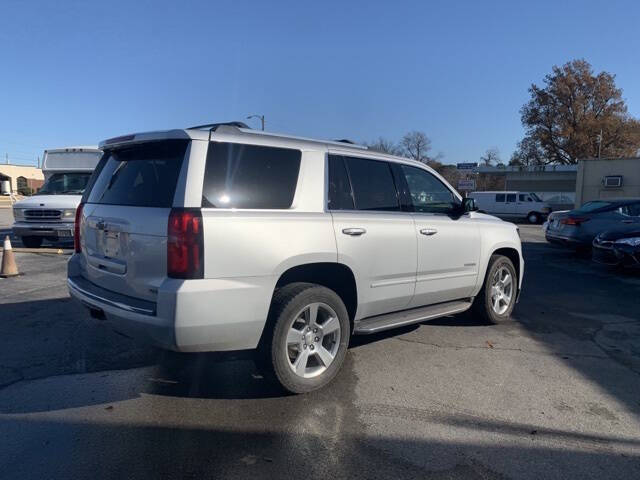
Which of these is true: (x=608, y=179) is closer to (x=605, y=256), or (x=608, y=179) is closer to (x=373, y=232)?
(x=605, y=256)

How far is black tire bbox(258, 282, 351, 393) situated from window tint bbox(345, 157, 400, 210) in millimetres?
945

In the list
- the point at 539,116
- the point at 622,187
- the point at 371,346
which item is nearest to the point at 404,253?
the point at 371,346

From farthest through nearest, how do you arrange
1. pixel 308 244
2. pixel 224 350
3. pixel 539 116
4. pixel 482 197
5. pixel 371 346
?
pixel 539 116
pixel 482 197
pixel 371 346
pixel 308 244
pixel 224 350

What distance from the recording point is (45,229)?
11852 millimetres

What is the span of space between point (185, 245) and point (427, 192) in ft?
9.47

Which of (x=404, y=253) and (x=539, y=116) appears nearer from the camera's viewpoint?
(x=404, y=253)

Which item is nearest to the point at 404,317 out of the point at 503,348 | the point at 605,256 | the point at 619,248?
the point at 503,348

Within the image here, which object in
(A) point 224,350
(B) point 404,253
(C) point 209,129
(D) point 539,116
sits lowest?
(A) point 224,350

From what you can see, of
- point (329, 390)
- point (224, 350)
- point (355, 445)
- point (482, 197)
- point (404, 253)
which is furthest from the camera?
point (482, 197)

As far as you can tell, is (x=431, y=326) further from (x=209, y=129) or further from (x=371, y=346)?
(x=209, y=129)

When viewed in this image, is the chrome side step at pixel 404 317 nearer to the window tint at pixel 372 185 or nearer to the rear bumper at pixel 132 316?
the window tint at pixel 372 185

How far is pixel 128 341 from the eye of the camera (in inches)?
200

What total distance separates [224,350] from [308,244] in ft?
3.25

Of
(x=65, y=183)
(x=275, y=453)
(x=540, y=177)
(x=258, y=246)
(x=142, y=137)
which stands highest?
(x=540, y=177)
